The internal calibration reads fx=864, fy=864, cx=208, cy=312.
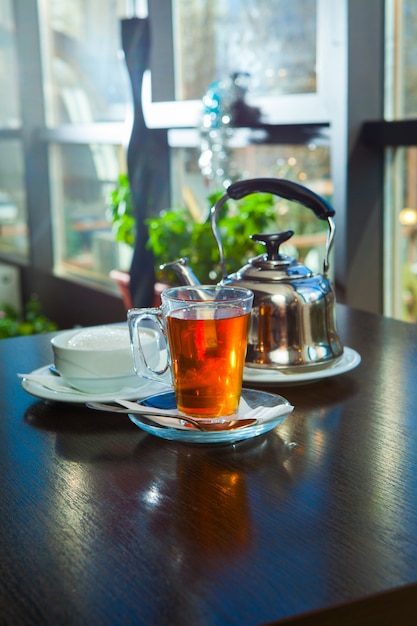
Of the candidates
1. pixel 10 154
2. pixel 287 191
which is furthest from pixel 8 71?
pixel 287 191

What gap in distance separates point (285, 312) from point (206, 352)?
206 millimetres

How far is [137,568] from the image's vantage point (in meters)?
0.56

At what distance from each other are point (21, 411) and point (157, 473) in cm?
23

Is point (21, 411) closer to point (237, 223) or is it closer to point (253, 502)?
point (253, 502)

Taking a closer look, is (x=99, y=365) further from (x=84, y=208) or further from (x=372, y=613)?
(x=84, y=208)

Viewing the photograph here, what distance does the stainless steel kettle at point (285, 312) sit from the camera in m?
0.99

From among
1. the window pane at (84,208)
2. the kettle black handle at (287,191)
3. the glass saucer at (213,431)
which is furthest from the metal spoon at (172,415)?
the window pane at (84,208)

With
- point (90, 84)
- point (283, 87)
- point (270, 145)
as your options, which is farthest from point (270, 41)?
point (90, 84)

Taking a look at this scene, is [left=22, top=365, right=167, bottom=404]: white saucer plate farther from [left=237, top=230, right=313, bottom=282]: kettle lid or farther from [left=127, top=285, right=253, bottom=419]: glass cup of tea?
[left=237, top=230, right=313, bottom=282]: kettle lid

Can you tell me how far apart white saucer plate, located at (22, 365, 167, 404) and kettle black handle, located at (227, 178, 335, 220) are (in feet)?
0.96

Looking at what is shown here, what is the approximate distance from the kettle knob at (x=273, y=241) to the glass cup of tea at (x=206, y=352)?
0.60ft

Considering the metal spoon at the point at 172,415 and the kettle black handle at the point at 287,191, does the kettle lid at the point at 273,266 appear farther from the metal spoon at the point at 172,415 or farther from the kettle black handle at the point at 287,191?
the metal spoon at the point at 172,415

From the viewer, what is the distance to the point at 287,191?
1.07 meters

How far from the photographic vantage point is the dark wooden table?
52 cm
